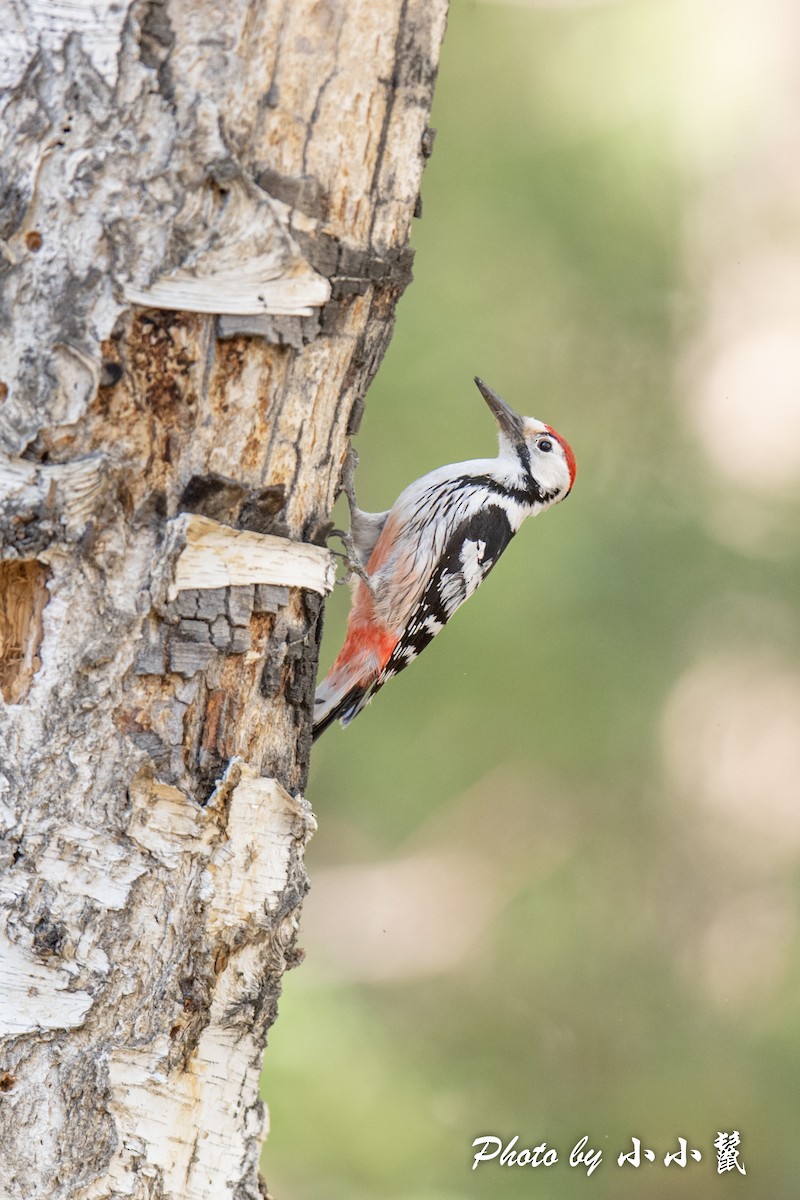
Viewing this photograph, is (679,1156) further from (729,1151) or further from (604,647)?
(604,647)

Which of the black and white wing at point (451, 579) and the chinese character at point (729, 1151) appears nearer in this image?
the black and white wing at point (451, 579)

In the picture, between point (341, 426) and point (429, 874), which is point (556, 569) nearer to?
point (429, 874)

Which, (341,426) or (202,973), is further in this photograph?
(341,426)

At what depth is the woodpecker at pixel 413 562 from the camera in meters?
3.02

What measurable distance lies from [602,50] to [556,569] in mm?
2200

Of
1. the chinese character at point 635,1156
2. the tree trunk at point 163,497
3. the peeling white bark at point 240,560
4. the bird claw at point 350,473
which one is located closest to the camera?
the tree trunk at point 163,497

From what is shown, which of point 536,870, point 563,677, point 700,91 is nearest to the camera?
point 700,91

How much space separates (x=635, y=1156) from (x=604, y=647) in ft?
6.99

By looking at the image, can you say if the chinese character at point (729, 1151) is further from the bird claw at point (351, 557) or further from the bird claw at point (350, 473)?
the bird claw at point (350, 473)

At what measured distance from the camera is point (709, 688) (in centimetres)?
543

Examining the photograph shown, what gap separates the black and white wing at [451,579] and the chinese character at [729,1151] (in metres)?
2.72

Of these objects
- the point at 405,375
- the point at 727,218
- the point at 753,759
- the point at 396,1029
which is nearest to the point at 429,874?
the point at 396,1029

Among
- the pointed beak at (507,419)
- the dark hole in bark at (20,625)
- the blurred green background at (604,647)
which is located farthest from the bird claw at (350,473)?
Answer: the blurred green background at (604,647)

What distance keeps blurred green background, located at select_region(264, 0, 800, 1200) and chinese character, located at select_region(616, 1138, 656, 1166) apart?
39 millimetres
